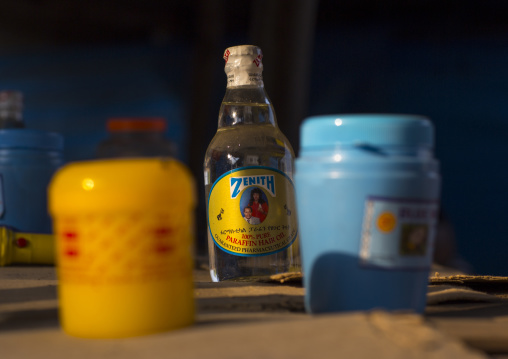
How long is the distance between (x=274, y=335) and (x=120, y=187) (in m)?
0.16

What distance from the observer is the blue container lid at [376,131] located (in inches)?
19.2

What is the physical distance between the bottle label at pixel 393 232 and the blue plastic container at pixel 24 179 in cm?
70

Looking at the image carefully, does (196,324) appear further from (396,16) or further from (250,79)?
(396,16)

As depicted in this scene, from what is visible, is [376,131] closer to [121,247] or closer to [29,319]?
[121,247]

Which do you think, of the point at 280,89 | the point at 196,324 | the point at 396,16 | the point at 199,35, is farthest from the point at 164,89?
the point at 196,324

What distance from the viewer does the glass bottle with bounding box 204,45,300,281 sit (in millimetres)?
736

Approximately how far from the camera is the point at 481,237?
3258 mm

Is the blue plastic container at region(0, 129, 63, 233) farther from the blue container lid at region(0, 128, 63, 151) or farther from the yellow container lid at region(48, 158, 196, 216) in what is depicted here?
the yellow container lid at region(48, 158, 196, 216)

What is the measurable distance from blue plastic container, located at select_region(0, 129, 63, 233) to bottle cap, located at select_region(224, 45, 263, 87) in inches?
15.8

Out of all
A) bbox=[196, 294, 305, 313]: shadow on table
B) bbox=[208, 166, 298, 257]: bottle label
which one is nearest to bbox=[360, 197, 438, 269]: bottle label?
bbox=[196, 294, 305, 313]: shadow on table

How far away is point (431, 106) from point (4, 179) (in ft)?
9.16

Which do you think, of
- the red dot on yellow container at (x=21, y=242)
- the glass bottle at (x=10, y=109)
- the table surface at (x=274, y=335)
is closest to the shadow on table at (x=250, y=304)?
the table surface at (x=274, y=335)

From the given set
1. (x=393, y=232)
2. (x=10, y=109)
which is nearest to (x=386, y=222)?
(x=393, y=232)

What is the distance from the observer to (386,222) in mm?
481
